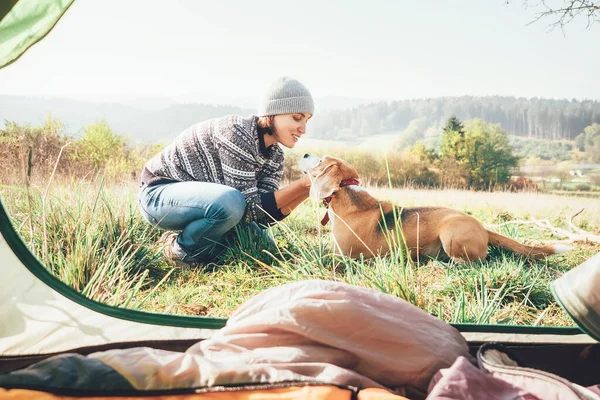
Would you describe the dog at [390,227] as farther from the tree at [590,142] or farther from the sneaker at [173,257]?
the sneaker at [173,257]

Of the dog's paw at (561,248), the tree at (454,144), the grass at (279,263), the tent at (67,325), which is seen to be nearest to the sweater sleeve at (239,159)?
the grass at (279,263)

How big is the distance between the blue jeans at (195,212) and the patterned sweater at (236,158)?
4 cm

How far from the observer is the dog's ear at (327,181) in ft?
5.57

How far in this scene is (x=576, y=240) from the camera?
5.18 ft

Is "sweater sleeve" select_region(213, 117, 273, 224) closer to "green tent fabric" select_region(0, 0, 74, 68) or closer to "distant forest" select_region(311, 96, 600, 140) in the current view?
"distant forest" select_region(311, 96, 600, 140)

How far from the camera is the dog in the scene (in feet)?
5.33

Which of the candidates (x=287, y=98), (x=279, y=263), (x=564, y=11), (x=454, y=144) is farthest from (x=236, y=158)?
(x=564, y=11)

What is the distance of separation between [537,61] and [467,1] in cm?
27

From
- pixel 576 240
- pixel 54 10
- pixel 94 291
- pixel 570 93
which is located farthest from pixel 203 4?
pixel 576 240

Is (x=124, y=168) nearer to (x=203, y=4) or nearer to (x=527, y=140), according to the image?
(x=203, y=4)

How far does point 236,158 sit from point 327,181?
12.1 inches

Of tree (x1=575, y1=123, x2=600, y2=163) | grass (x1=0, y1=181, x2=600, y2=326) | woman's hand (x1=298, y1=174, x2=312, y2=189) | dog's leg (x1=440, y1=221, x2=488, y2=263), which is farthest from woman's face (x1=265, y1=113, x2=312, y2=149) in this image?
tree (x1=575, y1=123, x2=600, y2=163)

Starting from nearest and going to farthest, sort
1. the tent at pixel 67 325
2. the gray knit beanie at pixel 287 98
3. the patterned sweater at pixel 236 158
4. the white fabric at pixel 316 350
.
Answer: the white fabric at pixel 316 350
the tent at pixel 67 325
the gray knit beanie at pixel 287 98
the patterned sweater at pixel 236 158

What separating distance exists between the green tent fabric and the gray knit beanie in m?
0.60
